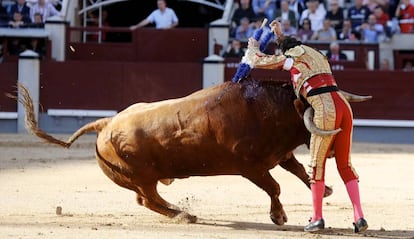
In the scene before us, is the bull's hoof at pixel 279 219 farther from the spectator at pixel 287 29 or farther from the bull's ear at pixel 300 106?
the spectator at pixel 287 29

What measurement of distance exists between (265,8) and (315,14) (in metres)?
0.81

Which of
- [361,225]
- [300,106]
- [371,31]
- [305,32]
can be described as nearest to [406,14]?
[371,31]

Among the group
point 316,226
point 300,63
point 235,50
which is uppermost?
point 300,63

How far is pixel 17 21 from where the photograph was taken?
1659 cm

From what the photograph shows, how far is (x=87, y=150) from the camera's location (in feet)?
43.5

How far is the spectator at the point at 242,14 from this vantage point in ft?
54.3

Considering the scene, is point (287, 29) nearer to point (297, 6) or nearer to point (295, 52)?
point (297, 6)

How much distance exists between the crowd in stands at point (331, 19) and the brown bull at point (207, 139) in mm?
8696

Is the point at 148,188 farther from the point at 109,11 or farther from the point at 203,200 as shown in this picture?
the point at 109,11

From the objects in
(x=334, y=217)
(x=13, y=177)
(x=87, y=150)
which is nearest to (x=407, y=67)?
(x=87, y=150)

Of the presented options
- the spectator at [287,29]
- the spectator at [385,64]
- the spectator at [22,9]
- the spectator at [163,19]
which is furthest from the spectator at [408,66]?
the spectator at [22,9]

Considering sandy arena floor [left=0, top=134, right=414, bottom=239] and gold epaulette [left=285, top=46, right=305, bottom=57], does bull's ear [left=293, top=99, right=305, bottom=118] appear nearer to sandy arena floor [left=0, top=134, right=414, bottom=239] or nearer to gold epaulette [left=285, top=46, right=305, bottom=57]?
gold epaulette [left=285, top=46, right=305, bottom=57]

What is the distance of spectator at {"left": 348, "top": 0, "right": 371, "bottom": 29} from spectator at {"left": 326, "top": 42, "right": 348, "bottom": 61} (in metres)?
0.84

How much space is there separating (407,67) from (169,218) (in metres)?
9.17
